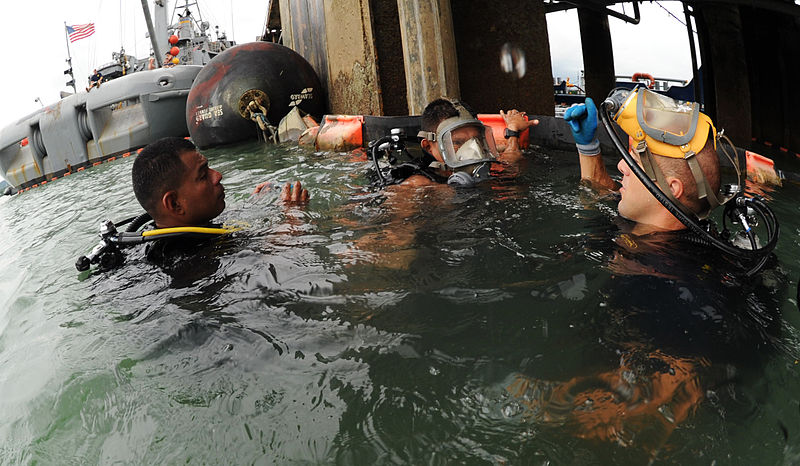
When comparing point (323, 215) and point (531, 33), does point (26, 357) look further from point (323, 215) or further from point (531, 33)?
point (531, 33)

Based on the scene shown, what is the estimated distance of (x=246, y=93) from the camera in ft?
28.3

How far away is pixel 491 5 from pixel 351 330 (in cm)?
642

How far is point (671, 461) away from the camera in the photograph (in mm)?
1442

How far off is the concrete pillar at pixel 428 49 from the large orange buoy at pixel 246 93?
10.8 ft

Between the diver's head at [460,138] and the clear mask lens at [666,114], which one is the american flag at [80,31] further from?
the clear mask lens at [666,114]

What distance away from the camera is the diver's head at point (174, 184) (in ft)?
11.0

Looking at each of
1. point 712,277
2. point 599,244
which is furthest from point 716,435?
point 599,244

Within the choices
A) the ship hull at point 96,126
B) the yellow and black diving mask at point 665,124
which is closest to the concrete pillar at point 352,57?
the ship hull at point 96,126

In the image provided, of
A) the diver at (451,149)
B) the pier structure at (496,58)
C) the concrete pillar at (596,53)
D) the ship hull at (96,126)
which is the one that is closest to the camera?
the diver at (451,149)

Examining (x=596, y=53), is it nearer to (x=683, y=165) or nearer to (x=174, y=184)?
(x=683, y=165)

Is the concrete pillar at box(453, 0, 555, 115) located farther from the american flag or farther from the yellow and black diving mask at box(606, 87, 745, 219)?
the american flag

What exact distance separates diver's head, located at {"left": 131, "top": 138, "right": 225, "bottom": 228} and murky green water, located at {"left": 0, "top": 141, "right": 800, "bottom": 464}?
30cm

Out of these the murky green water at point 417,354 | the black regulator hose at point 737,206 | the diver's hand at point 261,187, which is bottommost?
the murky green water at point 417,354

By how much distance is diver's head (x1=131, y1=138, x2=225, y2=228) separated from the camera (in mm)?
3354
